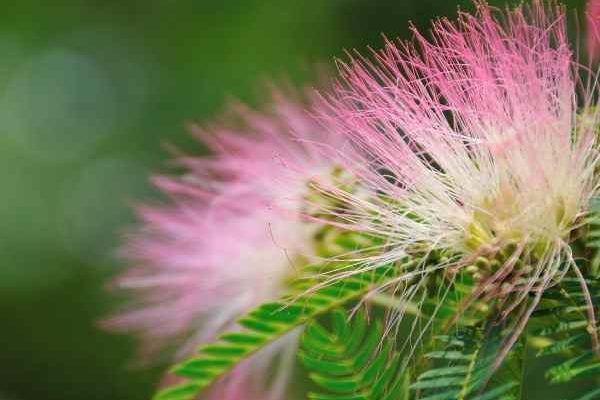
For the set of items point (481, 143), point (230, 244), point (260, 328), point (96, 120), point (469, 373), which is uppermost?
point (96, 120)

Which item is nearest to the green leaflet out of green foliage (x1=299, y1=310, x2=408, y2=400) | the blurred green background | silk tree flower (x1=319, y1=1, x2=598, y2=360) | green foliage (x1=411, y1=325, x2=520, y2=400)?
green foliage (x1=299, y1=310, x2=408, y2=400)

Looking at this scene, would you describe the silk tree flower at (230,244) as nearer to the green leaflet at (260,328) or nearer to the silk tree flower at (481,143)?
the green leaflet at (260,328)

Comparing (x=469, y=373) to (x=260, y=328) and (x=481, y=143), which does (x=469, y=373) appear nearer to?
(x=481, y=143)

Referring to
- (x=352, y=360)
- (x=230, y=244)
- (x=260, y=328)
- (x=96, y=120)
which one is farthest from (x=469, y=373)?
(x=96, y=120)

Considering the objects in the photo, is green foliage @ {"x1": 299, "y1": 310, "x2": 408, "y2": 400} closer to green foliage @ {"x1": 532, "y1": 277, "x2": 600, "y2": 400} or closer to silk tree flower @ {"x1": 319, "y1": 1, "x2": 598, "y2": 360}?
Answer: silk tree flower @ {"x1": 319, "y1": 1, "x2": 598, "y2": 360}

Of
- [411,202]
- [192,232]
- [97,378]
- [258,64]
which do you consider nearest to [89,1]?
[258,64]

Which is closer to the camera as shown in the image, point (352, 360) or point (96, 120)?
point (352, 360)

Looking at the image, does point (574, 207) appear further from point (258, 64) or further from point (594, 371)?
point (258, 64)
